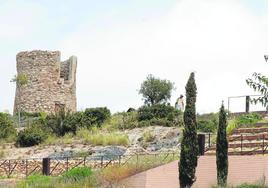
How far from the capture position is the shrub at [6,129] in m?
46.5

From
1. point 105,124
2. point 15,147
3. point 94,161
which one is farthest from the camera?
point 105,124

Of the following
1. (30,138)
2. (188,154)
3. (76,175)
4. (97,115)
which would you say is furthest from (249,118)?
(97,115)

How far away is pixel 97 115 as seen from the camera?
156ft

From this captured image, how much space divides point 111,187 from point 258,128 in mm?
7235

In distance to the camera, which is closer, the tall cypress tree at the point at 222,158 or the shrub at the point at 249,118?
the tall cypress tree at the point at 222,158

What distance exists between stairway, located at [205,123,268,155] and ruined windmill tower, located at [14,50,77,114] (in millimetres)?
27368

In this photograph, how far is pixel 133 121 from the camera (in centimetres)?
4578

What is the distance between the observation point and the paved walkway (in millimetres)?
29281

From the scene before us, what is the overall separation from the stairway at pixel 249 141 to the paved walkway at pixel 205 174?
4.79 feet

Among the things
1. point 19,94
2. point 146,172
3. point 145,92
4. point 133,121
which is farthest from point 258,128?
point 19,94

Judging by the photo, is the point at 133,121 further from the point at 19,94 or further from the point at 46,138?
the point at 19,94

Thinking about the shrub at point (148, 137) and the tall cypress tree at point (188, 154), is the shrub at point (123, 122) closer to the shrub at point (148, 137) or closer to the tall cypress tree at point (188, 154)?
the shrub at point (148, 137)

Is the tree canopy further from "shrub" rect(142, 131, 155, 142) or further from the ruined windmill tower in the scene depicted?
"shrub" rect(142, 131, 155, 142)

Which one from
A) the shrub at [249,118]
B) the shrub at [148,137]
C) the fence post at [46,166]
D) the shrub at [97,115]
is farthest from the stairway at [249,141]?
the shrub at [97,115]
